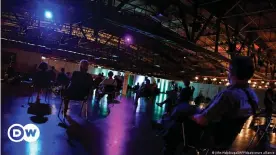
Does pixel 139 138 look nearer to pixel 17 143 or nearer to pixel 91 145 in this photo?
pixel 91 145

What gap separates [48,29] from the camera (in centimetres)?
1204

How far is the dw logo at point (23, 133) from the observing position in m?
2.91

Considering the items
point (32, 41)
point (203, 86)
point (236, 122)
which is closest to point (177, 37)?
point (236, 122)

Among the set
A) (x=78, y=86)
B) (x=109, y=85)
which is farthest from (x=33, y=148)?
(x=109, y=85)

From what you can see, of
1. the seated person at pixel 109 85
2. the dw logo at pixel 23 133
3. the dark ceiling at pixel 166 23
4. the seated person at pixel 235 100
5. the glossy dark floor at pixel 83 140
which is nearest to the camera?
the seated person at pixel 235 100

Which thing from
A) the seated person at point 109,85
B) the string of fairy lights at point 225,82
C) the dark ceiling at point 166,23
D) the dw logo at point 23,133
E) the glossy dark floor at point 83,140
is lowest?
the glossy dark floor at point 83,140

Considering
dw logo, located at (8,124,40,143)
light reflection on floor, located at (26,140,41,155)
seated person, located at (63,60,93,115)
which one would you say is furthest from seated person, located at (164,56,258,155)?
seated person, located at (63,60,93,115)

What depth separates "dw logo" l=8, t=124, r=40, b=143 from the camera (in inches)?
115

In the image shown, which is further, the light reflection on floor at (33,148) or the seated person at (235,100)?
the light reflection on floor at (33,148)

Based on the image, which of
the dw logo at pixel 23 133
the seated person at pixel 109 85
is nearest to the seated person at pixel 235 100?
the dw logo at pixel 23 133

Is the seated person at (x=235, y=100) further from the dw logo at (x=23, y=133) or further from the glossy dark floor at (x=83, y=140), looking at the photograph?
the dw logo at (x=23, y=133)

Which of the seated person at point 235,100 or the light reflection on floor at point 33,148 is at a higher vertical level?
the seated person at point 235,100

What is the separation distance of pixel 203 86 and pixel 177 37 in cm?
1525

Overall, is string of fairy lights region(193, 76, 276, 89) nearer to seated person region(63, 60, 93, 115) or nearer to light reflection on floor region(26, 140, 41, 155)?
seated person region(63, 60, 93, 115)
